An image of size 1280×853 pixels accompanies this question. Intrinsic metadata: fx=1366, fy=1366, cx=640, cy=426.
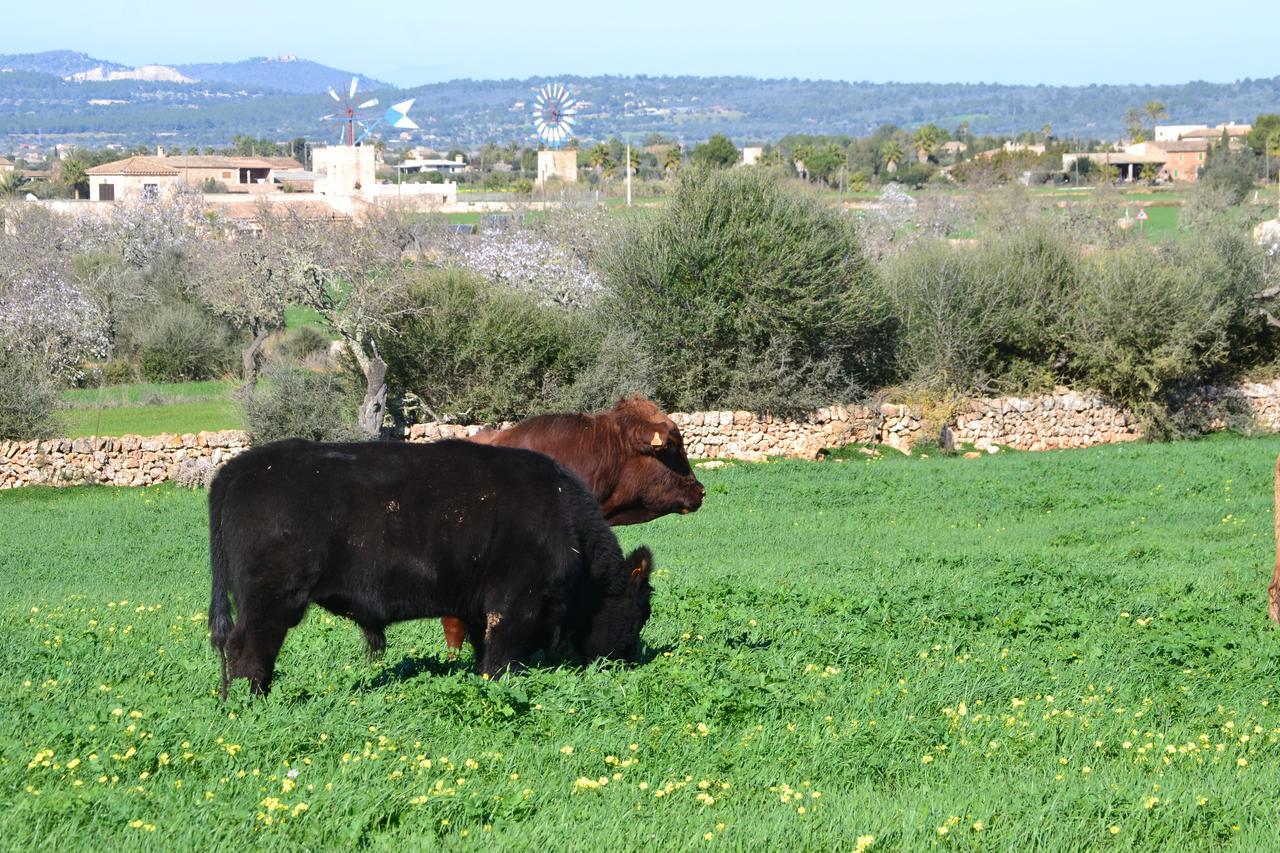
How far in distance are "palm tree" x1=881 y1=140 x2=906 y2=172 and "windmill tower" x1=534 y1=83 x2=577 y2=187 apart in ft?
150

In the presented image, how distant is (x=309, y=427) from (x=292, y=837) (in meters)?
27.3

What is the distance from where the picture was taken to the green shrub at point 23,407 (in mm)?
31922

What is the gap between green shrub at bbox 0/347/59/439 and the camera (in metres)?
31.9

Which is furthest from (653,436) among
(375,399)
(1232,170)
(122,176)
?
(122,176)

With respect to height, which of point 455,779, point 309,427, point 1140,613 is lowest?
point 309,427

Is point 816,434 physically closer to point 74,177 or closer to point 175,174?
point 175,174

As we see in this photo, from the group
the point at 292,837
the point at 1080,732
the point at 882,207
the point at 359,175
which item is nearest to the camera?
the point at 292,837

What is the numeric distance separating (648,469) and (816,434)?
25381 millimetres

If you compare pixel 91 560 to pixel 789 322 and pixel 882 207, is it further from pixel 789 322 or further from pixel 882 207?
→ pixel 882 207

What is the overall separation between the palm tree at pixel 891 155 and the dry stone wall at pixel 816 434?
446 feet

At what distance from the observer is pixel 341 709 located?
7957mm

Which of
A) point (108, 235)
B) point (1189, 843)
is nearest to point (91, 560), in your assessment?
point (1189, 843)

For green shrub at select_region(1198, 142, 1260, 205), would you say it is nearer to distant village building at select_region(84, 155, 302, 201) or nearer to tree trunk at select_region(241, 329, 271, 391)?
tree trunk at select_region(241, 329, 271, 391)

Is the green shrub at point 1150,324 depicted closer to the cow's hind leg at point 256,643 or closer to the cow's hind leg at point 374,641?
the cow's hind leg at point 374,641
